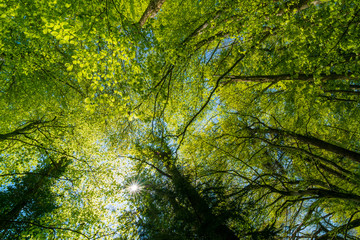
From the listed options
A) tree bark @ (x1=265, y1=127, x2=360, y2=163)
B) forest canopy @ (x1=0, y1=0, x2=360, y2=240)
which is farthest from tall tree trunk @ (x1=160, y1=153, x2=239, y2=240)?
tree bark @ (x1=265, y1=127, x2=360, y2=163)

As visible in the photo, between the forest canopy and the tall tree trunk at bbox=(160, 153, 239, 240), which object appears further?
the tall tree trunk at bbox=(160, 153, 239, 240)

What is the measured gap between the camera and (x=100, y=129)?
8773 millimetres

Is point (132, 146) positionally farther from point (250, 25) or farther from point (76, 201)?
point (250, 25)

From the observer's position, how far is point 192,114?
5625mm

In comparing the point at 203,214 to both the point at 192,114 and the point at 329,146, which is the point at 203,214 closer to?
the point at 192,114

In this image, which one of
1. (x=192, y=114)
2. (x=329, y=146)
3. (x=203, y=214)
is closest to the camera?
(x=203, y=214)

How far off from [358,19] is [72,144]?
1124 centimetres

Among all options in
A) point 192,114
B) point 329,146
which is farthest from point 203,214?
point 329,146

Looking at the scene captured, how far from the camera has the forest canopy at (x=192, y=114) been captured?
11.4 ft

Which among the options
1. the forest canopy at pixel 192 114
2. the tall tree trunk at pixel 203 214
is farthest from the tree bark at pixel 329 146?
the tall tree trunk at pixel 203 214

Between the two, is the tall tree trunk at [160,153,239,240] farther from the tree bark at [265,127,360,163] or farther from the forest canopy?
the tree bark at [265,127,360,163]

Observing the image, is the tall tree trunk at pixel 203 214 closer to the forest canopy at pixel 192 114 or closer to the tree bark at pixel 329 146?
the forest canopy at pixel 192 114

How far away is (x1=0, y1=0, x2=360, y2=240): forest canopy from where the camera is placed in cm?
347

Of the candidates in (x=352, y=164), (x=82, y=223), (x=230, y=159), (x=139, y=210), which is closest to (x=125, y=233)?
(x=139, y=210)
